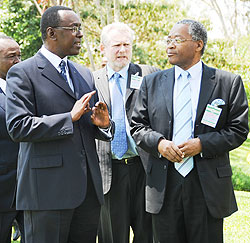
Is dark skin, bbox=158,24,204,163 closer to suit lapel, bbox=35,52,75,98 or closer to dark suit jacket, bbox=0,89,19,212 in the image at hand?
suit lapel, bbox=35,52,75,98

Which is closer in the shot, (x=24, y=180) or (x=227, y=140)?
(x=24, y=180)

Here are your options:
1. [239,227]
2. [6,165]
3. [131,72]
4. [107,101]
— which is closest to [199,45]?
[131,72]

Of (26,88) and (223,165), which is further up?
(26,88)

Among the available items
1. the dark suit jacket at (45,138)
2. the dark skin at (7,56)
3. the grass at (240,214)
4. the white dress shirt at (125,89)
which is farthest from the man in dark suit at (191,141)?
the grass at (240,214)

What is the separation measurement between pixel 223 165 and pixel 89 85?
1.32 metres

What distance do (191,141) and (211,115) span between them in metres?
0.29

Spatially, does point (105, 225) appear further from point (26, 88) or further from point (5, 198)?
point (26, 88)

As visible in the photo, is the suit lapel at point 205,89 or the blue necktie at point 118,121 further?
the blue necktie at point 118,121

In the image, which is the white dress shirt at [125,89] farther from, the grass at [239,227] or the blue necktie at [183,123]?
the grass at [239,227]

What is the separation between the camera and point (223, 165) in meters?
3.96

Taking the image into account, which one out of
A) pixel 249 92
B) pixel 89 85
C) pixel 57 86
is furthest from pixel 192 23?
pixel 249 92

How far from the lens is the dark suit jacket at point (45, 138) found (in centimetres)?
336

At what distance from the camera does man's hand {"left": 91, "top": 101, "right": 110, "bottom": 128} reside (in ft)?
11.9

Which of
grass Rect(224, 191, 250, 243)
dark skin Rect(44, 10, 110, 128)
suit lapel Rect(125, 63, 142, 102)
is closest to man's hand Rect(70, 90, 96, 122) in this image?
dark skin Rect(44, 10, 110, 128)
